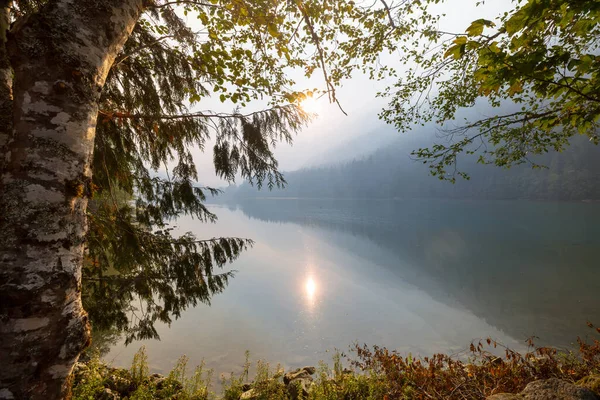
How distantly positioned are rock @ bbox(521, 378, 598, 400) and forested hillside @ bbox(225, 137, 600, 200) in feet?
243

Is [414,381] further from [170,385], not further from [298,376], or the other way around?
[170,385]

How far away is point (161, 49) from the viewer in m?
2.82

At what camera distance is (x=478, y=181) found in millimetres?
108812

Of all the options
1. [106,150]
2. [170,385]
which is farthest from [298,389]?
[106,150]

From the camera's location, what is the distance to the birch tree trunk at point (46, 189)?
0.95 m

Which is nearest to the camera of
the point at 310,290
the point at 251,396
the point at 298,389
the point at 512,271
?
the point at 251,396

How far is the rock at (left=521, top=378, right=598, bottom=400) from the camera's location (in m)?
2.35

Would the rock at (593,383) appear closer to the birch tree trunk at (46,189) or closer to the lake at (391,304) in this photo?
the birch tree trunk at (46,189)

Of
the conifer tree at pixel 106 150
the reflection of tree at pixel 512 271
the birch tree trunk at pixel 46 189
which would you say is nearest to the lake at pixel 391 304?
the reflection of tree at pixel 512 271

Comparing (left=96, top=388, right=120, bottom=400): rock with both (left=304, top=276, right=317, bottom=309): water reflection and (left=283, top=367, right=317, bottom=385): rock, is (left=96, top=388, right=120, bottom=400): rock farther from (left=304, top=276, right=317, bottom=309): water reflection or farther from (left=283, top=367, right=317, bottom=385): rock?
(left=304, top=276, right=317, bottom=309): water reflection

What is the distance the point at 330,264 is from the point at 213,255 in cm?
2121

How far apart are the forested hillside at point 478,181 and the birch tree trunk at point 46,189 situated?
74.9m

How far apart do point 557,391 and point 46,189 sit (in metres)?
4.43

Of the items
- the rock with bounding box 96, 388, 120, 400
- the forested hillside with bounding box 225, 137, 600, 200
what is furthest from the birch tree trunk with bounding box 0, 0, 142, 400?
the forested hillside with bounding box 225, 137, 600, 200
